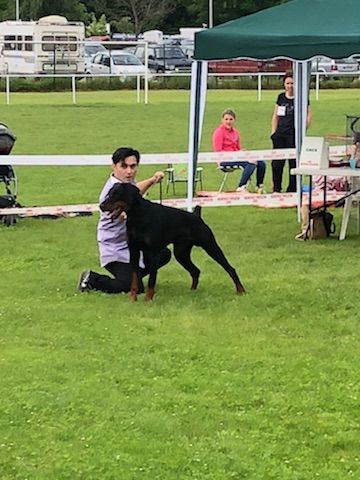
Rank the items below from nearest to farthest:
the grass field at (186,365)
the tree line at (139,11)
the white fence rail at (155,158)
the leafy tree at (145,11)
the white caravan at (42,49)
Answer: the grass field at (186,365) < the white fence rail at (155,158) < the white caravan at (42,49) < the tree line at (139,11) < the leafy tree at (145,11)

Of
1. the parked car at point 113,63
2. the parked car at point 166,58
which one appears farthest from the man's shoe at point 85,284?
the parked car at point 166,58

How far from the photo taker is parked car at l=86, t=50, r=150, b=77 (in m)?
42.8

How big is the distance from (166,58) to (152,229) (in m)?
42.9

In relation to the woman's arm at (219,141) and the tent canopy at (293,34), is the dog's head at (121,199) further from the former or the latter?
the woman's arm at (219,141)

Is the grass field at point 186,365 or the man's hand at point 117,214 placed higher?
the man's hand at point 117,214

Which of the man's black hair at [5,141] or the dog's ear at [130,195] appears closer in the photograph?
the dog's ear at [130,195]

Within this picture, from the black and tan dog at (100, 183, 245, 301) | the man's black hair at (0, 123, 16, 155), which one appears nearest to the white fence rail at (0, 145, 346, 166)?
the man's black hair at (0, 123, 16, 155)

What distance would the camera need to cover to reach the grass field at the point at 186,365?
15.7ft

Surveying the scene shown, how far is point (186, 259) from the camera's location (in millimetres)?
8047

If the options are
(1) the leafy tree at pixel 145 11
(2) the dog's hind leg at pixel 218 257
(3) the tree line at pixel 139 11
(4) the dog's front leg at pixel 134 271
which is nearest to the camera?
(4) the dog's front leg at pixel 134 271

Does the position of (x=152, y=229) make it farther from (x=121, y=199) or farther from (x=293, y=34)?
(x=293, y=34)

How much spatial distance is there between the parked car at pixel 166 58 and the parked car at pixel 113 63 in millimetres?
2539

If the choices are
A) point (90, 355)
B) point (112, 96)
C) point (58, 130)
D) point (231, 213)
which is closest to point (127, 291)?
point (90, 355)

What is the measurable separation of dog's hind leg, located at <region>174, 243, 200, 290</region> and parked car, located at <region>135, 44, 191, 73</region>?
130 ft
